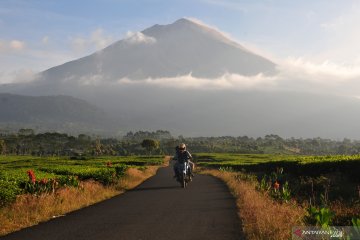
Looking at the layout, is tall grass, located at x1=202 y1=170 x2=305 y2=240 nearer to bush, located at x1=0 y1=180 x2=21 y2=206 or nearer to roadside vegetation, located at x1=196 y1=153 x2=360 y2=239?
roadside vegetation, located at x1=196 y1=153 x2=360 y2=239

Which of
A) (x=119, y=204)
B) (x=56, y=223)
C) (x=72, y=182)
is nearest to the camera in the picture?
(x=56, y=223)

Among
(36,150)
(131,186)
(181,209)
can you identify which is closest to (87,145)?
(36,150)

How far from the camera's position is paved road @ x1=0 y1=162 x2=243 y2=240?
1088 cm

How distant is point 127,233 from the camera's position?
439 inches

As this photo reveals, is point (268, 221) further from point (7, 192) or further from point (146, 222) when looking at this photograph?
point (7, 192)

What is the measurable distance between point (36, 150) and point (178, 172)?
16768cm

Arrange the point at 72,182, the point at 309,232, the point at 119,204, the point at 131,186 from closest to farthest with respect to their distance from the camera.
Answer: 1. the point at 309,232
2. the point at 119,204
3. the point at 72,182
4. the point at 131,186

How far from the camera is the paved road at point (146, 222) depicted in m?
10.9

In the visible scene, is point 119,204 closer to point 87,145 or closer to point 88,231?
point 88,231

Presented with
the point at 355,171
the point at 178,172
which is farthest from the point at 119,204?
the point at 355,171

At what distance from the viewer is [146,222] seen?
12.9 metres

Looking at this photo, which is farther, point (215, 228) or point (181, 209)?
point (181, 209)

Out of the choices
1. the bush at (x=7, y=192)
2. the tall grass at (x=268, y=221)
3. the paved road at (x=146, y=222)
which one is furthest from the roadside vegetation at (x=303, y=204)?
the bush at (x=7, y=192)

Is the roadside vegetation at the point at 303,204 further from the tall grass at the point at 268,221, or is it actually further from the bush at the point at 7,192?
the bush at the point at 7,192
